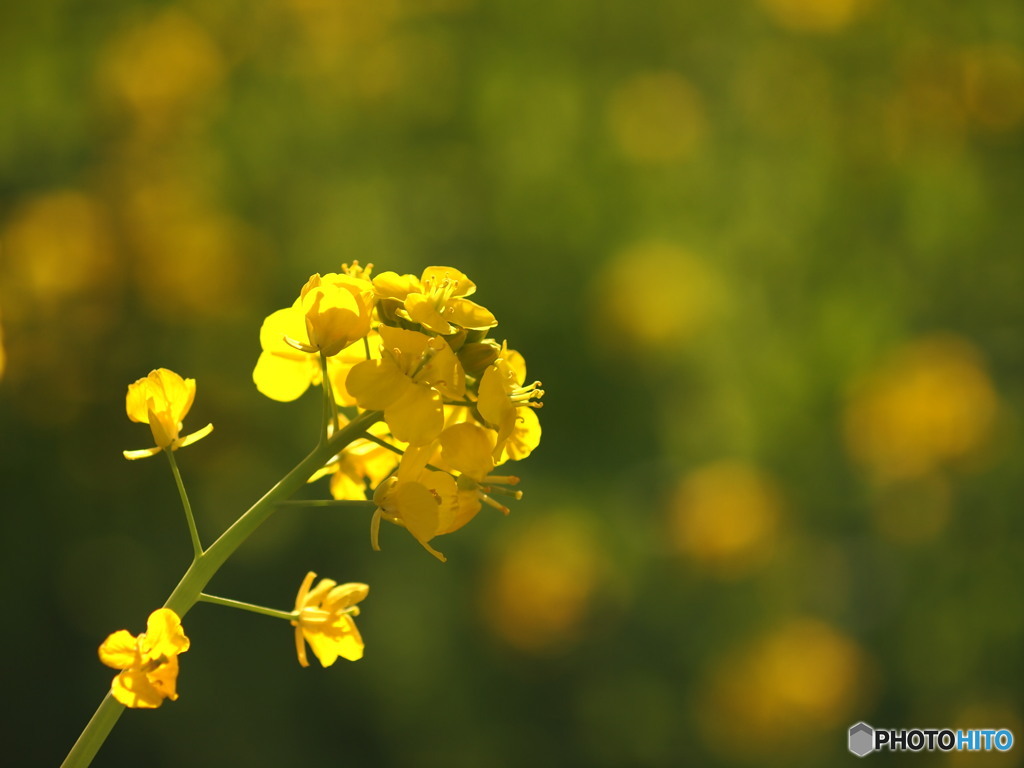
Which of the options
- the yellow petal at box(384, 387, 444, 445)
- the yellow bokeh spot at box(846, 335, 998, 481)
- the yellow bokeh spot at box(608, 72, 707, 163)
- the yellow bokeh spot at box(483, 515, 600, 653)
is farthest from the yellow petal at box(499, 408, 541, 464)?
the yellow bokeh spot at box(608, 72, 707, 163)

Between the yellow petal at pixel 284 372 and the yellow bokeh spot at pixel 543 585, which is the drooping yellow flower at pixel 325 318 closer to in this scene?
the yellow petal at pixel 284 372

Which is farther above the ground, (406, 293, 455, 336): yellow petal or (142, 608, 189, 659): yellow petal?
(406, 293, 455, 336): yellow petal

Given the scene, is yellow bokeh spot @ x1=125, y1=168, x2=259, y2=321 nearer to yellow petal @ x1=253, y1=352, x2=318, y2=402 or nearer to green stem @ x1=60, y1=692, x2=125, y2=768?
yellow petal @ x1=253, y1=352, x2=318, y2=402

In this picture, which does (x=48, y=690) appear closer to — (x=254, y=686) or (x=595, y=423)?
(x=254, y=686)

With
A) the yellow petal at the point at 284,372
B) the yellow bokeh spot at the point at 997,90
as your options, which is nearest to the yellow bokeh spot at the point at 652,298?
the yellow bokeh spot at the point at 997,90

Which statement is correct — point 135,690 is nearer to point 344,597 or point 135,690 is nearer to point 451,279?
point 344,597

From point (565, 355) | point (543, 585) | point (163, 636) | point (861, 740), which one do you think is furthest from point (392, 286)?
point (861, 740)
